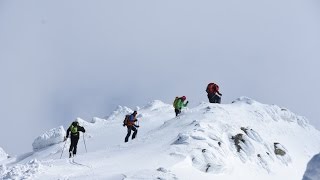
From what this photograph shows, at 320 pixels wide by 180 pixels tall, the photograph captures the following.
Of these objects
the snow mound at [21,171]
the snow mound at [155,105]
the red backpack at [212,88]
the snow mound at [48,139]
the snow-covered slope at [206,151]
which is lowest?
the snow mound at [21,171]

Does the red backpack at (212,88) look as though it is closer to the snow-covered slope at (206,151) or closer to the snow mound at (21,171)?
the snow-covered slope at (206,151)

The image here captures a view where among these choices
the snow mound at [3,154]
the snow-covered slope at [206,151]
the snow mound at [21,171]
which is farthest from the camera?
the snow mound at [3,154]

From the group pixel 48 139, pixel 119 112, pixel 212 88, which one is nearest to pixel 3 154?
pixel 48 139

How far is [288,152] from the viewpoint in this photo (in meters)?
30.0

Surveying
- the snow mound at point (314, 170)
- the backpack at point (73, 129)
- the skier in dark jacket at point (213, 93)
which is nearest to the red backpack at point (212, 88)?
the skier in dark jacket at point (213, 93)

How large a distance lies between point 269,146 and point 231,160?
6.78 metres

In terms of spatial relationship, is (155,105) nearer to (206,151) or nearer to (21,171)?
(206,151)

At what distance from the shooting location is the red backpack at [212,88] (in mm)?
32994

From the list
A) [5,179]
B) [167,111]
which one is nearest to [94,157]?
[5,179]

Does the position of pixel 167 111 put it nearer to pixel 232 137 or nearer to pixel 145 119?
pixel 145 119

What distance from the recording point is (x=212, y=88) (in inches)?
1310

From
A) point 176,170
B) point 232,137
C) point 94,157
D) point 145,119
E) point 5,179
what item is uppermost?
point 145,119

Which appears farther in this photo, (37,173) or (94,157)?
(94,157)

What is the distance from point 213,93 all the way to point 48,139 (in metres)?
20.3
